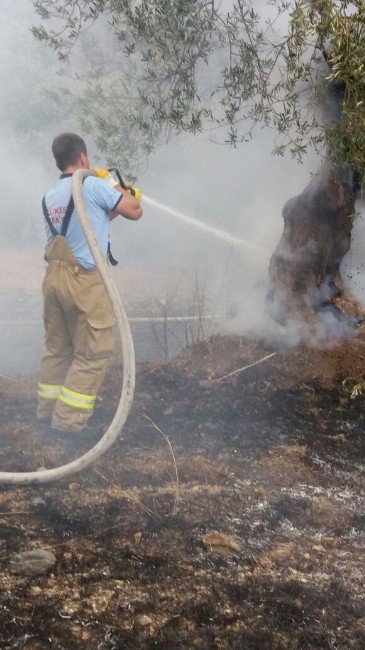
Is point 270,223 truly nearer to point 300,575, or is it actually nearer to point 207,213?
point 207,213

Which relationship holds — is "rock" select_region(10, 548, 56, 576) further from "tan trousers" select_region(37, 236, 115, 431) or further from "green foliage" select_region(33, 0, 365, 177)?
"green foliage" select_region(33, 0, 365, 177)

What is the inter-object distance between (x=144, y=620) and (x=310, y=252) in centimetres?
436

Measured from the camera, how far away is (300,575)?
117 inches

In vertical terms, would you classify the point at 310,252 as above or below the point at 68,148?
below

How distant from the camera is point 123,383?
3826mm

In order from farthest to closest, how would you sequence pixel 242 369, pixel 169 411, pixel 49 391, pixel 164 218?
1. pixel 164 218
2. pixel 242 369
3. pixel 169 411
4. pixel 49 391

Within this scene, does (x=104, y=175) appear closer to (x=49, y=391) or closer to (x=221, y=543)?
(x=49, y=391)

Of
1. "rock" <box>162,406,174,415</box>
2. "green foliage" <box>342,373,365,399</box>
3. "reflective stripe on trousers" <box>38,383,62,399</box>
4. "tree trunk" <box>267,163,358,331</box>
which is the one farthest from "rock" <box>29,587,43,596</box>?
"tree trunk" <box>267,163,358,331</box>

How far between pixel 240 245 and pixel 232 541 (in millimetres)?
5871

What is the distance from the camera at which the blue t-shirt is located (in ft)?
14.0

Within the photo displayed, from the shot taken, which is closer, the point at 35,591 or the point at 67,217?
the point at 35,591

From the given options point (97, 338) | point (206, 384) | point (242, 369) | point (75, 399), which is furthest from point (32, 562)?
point (242, 369)

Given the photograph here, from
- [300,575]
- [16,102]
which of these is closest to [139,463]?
[300,575]

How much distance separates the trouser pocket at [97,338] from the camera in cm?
456
